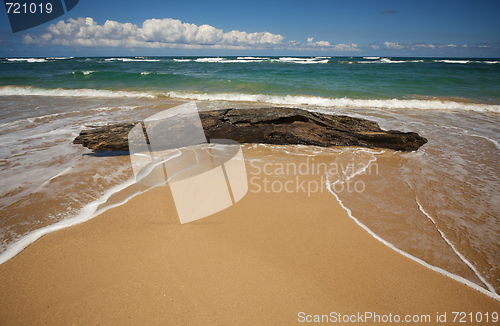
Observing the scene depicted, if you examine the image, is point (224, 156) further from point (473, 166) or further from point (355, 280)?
point (473, 166)

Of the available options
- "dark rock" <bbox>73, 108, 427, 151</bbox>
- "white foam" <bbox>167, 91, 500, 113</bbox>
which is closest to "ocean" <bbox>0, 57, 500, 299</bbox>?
"dark rock" <bbox>73, 108, 427, 151</bbox>

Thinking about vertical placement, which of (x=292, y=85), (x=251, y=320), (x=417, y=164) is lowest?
(x=251, y=320)

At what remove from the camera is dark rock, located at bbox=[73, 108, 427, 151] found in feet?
13.6

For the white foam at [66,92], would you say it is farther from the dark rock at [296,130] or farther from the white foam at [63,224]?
the white foam at [63,224]

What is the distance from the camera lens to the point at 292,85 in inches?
522

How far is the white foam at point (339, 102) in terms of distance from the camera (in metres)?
8.73

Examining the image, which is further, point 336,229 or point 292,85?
point 292,85

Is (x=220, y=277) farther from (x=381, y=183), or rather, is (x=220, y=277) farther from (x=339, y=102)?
(x=339, y=102)

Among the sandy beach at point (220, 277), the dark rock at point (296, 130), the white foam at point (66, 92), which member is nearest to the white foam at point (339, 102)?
the white foam at point (66, 92)

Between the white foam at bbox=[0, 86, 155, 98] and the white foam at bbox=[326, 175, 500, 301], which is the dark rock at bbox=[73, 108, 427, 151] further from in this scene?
the white foam at bbox=[0, 86, 155, 98]

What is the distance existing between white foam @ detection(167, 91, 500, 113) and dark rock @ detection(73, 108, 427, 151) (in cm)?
547

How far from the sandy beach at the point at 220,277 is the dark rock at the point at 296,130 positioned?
2246mm

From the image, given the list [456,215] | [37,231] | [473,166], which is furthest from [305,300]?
[473,166]

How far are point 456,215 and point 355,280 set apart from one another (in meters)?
1.67
